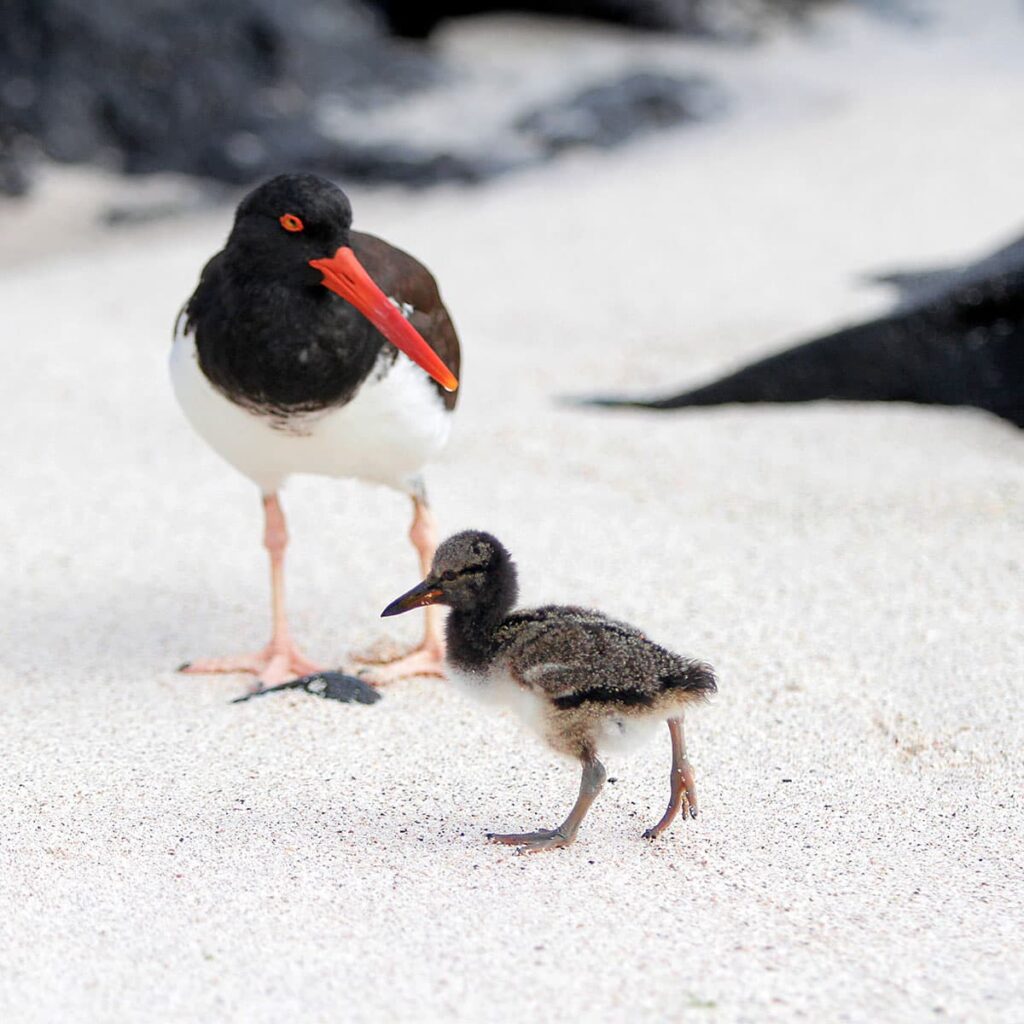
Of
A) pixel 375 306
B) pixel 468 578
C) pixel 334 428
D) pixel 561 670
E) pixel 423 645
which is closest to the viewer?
pixel 561 670

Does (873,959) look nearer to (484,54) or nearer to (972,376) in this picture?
(972,376)

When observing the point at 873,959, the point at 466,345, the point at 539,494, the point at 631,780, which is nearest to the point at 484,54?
the point at 466,345

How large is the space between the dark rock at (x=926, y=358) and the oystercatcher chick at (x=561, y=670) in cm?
383

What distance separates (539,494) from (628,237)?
459 cm

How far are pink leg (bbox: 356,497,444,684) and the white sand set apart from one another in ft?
0.31

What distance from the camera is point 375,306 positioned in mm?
4105

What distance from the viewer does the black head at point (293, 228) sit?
415 centimetres

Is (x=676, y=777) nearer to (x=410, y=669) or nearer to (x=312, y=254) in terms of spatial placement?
(x=410, y=669)

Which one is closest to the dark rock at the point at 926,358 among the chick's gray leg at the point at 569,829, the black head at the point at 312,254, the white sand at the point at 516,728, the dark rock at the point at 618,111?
the white sand at the point at 516,728

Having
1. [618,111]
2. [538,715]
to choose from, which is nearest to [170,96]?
[618,111]

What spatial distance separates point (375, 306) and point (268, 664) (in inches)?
47.5

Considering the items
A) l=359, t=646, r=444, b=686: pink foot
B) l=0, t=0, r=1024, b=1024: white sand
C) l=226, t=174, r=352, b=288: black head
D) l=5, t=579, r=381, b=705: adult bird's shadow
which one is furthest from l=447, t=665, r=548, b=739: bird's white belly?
l=226, t=174, r=352, b=288: black head

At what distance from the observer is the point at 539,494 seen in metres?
6.20

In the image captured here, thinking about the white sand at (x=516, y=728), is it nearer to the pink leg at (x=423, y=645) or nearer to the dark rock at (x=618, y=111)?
the pink leg at (x=423, y=645)
